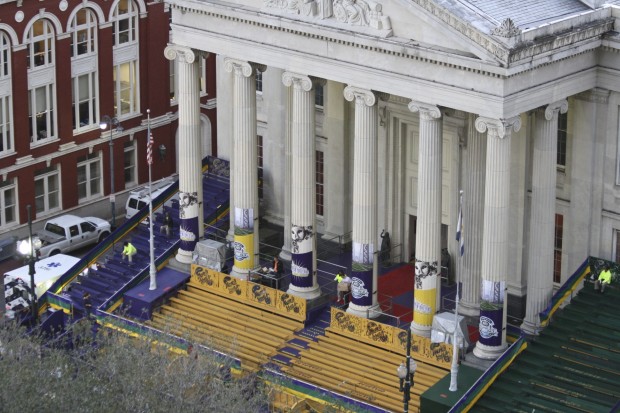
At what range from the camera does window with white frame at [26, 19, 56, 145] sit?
3775 inches

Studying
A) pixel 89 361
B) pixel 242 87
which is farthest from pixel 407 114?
pixel 89 361

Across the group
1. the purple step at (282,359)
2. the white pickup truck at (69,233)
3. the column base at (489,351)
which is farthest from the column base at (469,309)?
the white pickup truck at (69,233)

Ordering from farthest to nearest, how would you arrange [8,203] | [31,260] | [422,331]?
1. [8,203]
2. [31,260]
3. [422,331]

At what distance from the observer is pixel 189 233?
8638 cm

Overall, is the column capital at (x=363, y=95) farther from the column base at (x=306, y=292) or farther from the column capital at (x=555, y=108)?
the column base at (x=306, y=292)

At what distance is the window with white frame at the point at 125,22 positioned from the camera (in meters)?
99.9

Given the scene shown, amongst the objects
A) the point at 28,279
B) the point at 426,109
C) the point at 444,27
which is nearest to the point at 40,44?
the point at 28,279

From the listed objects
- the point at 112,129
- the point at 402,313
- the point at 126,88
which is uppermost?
the point at 126,88

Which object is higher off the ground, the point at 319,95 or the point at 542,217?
the point at 319,95

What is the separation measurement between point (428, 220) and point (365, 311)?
19.6ft

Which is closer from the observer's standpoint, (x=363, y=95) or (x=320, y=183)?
(x=363, y=95)

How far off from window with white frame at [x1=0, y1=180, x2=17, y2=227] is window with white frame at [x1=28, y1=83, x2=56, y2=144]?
107 inches

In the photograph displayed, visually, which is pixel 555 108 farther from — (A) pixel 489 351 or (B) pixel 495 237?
(A) pixel 489 351

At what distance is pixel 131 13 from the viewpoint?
330 ft
